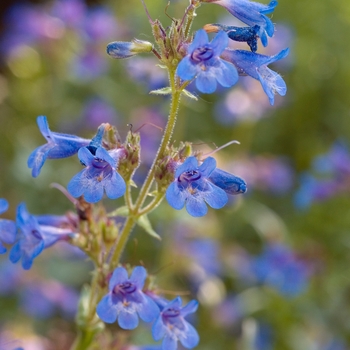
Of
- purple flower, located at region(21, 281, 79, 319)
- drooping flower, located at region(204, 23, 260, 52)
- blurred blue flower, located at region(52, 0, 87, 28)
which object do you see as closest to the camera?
drooping flower, located at region(204, 23, 260, 52)

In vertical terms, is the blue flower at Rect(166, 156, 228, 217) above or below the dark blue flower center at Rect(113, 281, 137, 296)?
above

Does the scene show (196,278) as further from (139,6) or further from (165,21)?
(139,6)

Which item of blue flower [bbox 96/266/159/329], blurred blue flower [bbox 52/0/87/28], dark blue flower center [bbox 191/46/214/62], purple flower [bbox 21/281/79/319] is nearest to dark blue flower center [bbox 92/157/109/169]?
blue flower [bbox 96/266/159/329]

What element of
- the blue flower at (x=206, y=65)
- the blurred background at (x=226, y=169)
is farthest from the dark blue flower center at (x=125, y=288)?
the blue flower at (x=206, y=65)

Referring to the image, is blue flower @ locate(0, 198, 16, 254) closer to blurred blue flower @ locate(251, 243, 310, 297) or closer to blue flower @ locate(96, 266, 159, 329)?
blue flower @ locate(96, 266, 159, 329)

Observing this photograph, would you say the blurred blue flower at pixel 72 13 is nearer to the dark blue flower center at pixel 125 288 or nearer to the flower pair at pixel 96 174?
the flower pair at pixel 96 174

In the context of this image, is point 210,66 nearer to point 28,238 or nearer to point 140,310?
point 140,310
